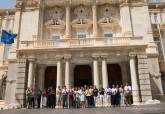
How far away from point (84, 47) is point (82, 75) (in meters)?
5.07

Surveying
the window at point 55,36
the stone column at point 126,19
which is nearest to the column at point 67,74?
the window at point 55,36

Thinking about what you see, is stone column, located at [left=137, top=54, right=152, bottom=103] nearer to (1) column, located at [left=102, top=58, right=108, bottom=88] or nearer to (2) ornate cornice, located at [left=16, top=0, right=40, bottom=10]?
(1) column, located at [left=102, top=58, right=108, bottom=88]

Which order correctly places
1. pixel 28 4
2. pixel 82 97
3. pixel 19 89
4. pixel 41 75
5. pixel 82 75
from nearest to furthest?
1. pixel 82 97
2. pixel 19 89
3. pixel 41 75
4. pixel 82 75
5. pixel 28 4

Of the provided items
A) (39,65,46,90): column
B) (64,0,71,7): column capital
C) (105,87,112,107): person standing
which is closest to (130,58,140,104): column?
(105,87,112,107): person standing

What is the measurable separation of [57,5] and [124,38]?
1195cm

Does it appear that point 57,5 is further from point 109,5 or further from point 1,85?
point 1,85

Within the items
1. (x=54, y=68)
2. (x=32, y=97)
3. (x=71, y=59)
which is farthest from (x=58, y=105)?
(x=54, y=68)

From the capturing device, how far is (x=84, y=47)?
27062 mm

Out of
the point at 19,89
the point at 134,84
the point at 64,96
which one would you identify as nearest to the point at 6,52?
the point at 19,89

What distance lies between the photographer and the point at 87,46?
2714 centimetres

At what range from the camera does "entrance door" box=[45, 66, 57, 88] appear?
30.8 m

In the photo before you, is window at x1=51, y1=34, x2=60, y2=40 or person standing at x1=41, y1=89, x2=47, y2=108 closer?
person standing at x1=41, y1=89, x2=47, y2=108

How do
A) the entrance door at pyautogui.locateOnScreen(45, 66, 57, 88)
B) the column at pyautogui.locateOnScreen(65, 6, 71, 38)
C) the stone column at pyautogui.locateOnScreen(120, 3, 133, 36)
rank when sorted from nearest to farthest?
the entrance door at pyautogui.locateOnScreen(45, 66, 57, 88) < the stone column at pyautogui.locateOnScreen(120, 3, 133, 36) < the column at pyautogui.locateOnScreen(65, 6, 71, 38)

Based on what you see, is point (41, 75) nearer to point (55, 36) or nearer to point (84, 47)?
point (84, 47)
